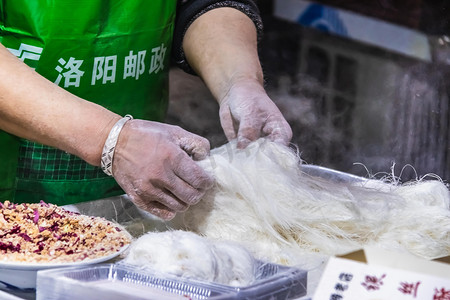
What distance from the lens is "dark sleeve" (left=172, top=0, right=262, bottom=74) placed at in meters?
2.68

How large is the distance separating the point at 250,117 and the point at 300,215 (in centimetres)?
45

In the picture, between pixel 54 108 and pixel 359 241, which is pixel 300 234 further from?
pixel 54 108

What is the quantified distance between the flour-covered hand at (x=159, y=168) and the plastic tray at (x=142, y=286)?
367mm

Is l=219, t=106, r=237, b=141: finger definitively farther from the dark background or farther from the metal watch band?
the dark background

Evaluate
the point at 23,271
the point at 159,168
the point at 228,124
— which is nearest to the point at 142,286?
the point at 23,271

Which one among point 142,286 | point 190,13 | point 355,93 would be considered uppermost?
point 190,13

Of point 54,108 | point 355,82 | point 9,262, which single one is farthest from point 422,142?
point 9,262

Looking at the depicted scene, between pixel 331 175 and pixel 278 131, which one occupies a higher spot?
pixel 278 131

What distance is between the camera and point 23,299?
145cm

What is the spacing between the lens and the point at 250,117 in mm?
2205

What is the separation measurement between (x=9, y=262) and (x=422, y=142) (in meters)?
2.52

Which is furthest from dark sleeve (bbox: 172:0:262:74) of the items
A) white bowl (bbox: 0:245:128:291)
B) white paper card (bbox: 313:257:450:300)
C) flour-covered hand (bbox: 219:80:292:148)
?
white paper card (bbox: 313:257:450:300)

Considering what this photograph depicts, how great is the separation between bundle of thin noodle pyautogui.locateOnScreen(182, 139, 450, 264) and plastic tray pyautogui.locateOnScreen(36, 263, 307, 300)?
1.01 ft

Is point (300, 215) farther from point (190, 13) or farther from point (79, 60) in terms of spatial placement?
point (190, 13)
